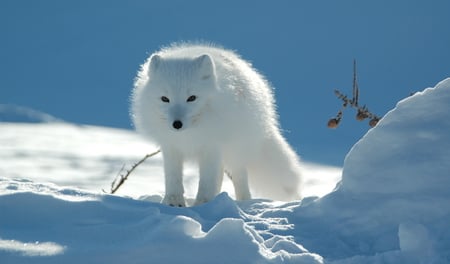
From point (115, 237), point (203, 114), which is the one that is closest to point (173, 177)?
point (203, 114)

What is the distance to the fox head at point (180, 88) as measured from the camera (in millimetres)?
5309

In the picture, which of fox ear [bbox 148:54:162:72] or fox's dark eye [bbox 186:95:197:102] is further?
fox ear [bbox 148:54:162:72]

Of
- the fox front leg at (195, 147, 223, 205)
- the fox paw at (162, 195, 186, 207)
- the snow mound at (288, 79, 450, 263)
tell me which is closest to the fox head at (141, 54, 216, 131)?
the fox front leg at (195, 147, 223, 205)

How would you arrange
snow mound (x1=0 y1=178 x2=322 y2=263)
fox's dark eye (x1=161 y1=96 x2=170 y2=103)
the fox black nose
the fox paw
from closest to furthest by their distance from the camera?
1. snow mound (x1=0 y1=178 x2=322 y2=263)
2. the fox black nose
3. fox's dark eye (x1=161 y1=96 x2=170 y2=103)
4. the fox paw

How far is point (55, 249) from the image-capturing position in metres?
3.38

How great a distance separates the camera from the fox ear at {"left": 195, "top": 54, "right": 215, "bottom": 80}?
550 cm

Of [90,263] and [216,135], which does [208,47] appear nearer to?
[216,135]

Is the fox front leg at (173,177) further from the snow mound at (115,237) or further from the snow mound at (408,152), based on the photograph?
the snow mound at (408,152)

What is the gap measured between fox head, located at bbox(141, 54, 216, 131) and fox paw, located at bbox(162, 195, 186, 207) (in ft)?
2.15

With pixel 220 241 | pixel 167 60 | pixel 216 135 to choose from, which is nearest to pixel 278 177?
pixel 216 135

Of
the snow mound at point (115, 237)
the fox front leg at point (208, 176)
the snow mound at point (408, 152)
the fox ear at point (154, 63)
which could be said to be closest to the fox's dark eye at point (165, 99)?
the fox ear at point (154, 63)

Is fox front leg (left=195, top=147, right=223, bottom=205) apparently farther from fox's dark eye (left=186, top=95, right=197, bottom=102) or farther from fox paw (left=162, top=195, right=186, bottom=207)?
fox's dark eye (left=186, top=95, right=197, bottom=102)

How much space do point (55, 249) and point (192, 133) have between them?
7.93 feet

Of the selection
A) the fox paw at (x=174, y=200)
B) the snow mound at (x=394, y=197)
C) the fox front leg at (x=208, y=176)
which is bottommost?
the snow mound at (x=394, y=197)
